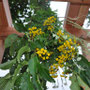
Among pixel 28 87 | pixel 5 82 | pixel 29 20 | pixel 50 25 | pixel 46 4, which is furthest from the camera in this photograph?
pixel 46 4

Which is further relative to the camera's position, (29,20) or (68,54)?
(29,20)

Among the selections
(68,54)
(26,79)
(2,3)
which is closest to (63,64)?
(68,54)

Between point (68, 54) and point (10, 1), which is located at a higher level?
point (10, 1)

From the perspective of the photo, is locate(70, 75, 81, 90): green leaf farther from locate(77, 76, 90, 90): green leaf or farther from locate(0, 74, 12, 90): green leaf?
locate(0, 74, 12, 90): green leaf

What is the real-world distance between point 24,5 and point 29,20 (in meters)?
0.38

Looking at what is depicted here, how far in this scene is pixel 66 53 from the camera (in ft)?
1.99

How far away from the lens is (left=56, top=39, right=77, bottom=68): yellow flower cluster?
0.60 meters

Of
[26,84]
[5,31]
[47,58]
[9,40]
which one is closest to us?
[26,84]

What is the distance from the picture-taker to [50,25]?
0.71m

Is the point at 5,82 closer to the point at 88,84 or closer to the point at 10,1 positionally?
the point at 88,84

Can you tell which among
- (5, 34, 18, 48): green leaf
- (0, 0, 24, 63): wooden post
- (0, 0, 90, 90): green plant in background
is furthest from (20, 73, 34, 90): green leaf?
(0, 0, 24, 63): wooden post

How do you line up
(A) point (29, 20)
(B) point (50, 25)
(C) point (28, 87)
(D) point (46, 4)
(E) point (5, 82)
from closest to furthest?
(C) point (28, 87), (E) point (5, 82), (B) point (50, 25), (A) point (29, 20), (D) point (46, 4)

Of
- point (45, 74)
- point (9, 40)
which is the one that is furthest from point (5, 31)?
point (45, 74)

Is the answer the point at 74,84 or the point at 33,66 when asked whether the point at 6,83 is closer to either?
the point at 33,66
